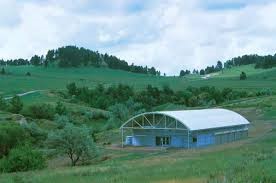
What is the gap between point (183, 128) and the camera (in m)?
64.8

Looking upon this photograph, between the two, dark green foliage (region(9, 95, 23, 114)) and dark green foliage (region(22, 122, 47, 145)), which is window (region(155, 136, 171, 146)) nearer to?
dark green foliage (region(22, 122, 47, 145))

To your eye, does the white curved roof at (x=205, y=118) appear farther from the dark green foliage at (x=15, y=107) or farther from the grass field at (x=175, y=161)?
the dark green foliage at (x=15, y=107)

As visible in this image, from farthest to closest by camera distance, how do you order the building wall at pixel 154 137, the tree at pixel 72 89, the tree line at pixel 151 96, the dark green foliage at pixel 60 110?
the tree at pixel 72 89
the tree line at pixel 151 96
the dark green foliage at pixel 60 110
the building wall at pixel 154 137

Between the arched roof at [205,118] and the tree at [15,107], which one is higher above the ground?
the arched roof at [205,118]

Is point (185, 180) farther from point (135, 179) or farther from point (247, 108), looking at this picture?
point (247, 108)

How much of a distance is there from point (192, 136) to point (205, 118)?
4294mm

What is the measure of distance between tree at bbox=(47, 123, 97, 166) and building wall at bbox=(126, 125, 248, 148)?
16194 millimetres

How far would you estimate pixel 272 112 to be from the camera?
8725cm

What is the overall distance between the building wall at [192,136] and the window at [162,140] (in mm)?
315

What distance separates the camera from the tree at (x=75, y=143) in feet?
170

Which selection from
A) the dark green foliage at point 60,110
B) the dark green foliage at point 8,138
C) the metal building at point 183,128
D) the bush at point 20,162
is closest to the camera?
the bush at point 20,162

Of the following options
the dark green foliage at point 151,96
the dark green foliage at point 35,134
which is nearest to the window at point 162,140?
the dark green foliage at point 35,134

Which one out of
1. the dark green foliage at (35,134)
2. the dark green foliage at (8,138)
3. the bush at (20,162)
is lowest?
the dark green foliage at (35,134)

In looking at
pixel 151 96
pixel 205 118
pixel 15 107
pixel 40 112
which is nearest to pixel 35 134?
pixel 205 118
